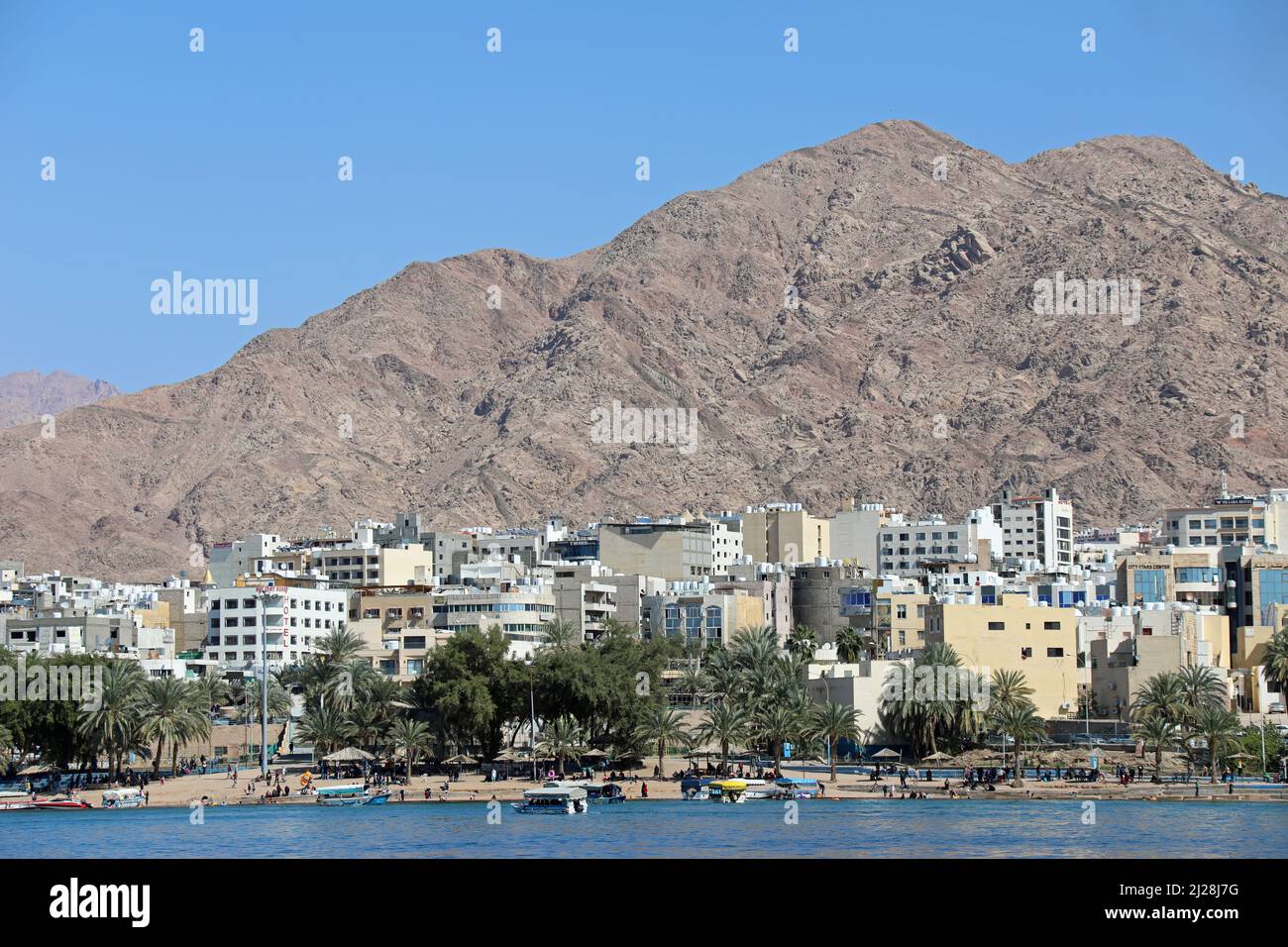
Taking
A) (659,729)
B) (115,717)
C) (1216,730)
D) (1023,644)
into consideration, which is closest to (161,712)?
(115,717)

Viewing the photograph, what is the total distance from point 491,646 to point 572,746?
336 inches

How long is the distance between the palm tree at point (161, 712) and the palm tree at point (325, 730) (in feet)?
19.3

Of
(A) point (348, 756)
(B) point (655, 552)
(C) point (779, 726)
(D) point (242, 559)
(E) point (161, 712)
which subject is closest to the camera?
(A) point (348, 756)

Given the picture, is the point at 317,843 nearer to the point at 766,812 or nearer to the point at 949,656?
the point at 766,812

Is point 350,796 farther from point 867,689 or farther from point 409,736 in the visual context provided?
point 867,689

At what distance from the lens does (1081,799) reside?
276ft

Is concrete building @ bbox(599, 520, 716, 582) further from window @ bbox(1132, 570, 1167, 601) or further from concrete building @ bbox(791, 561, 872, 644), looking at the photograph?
window @ bbox(1132, 570, 1167, 601)

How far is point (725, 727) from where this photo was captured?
9288 centimetres

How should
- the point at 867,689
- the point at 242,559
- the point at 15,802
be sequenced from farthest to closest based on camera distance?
the point at 242,559 < the point at 867,689 < the point at 15,802

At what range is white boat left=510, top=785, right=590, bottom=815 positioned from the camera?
78.7 m

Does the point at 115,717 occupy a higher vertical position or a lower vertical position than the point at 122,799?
higher

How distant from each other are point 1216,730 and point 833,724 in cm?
1740
